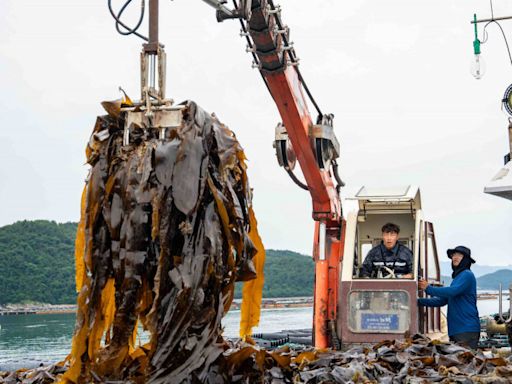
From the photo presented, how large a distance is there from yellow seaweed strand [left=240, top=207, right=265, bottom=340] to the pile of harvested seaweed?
0.18 metres

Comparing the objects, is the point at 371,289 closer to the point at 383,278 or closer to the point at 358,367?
the point at 383,278

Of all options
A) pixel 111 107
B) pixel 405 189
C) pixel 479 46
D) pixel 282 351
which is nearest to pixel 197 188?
pixel 111 107

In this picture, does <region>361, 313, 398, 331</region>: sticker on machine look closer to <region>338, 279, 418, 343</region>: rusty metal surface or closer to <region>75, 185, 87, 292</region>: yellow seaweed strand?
<region>338, 279, 418, 343</region>: rusty metal surface

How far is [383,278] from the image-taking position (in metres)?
10.5

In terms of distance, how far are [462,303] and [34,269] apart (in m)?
81.0

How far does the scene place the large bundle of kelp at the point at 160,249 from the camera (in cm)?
432

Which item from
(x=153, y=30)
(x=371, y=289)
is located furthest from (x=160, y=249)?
(x=371, y=289)

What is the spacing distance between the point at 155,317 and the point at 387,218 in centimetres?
867

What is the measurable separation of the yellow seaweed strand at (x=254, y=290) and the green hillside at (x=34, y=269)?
261ft

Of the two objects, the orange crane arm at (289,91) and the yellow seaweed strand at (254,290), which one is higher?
the orange crane arm at (289,91)

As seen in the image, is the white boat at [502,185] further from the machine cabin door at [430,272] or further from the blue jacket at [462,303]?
the machine cabin door at [430,272]

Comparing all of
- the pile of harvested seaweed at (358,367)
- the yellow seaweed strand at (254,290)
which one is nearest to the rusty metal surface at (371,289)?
the pile of harvested seaweed at (358,367)

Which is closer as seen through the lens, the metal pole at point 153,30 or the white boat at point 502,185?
the metal pole at point 153,30

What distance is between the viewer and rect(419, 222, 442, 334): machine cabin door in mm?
11430
